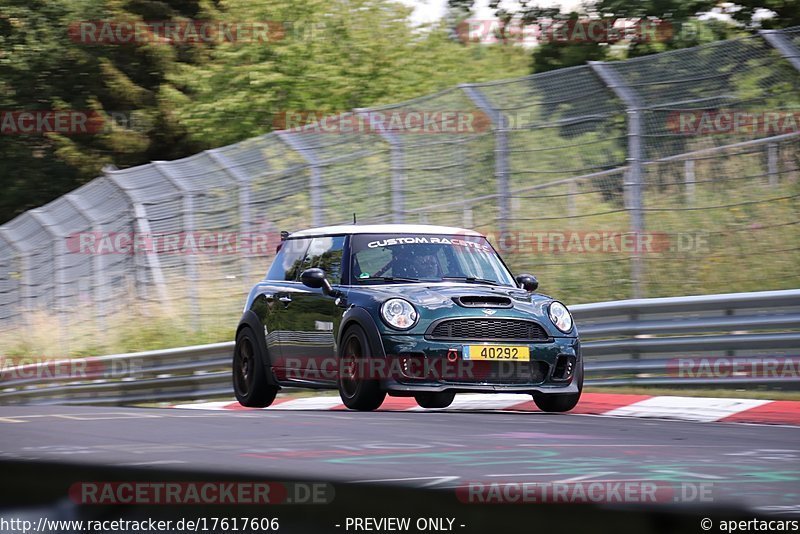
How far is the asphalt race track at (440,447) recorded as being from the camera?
533 cm

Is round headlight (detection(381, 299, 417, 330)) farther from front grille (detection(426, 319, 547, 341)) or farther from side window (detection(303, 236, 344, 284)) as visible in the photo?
side window (detection(303, 236, 344, 284))

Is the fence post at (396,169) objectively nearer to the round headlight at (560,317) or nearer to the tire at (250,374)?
the tire at (250,374)

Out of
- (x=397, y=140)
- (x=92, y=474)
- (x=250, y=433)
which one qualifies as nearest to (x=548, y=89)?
(x=397, y=140)

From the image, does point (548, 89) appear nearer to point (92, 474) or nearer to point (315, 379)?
point (315, 379)

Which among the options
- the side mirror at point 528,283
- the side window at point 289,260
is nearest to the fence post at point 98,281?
the side window at point 289,260

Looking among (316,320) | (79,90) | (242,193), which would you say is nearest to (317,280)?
(316,320)

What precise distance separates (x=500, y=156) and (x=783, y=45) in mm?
3013

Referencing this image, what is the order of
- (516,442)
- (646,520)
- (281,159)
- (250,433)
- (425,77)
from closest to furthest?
(646,520), (516,442), (250,433), (281,159), (425,77)

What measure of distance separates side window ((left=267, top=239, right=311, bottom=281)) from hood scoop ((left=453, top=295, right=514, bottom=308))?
217 centimetres

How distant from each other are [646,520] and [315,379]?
8006 millimetres

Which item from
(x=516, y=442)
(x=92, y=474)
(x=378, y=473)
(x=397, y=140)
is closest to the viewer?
(x=92, y=474)

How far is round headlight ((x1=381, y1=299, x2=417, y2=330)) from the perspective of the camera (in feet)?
31.1

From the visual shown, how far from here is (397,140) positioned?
1485 cm

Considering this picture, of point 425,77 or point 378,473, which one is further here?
point 425,77
